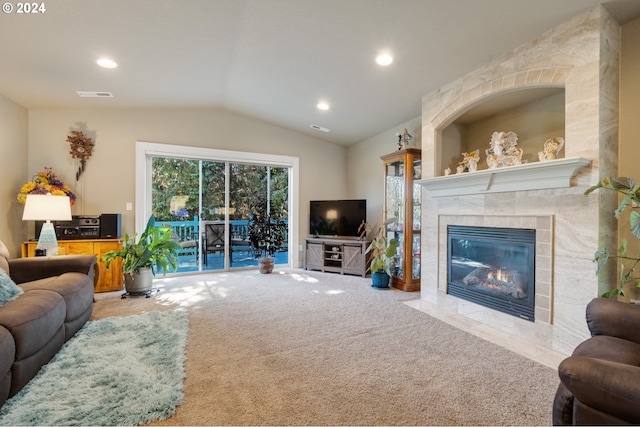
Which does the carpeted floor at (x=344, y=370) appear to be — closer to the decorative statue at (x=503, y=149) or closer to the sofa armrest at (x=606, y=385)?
the sofa armrest at (x=606, y=385)

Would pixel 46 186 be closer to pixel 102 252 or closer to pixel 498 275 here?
pixel 102 252

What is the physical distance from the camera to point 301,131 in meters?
5.57

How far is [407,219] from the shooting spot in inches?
158

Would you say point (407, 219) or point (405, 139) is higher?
point (405, 139)

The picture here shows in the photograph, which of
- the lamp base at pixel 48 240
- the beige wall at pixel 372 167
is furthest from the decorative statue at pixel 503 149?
the lamp base at pixel 48 240

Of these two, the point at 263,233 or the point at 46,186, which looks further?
the point at 263,233

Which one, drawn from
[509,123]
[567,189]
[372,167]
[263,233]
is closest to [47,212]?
[263,233]

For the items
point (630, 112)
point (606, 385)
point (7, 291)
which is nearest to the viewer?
point (606, 385)

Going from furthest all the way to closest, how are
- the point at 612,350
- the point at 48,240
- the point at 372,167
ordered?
the point at 372,167, the point at 48,240, the point at 612,350

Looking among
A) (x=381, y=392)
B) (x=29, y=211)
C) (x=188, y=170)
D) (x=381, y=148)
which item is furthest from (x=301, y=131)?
(x=381, y=392)

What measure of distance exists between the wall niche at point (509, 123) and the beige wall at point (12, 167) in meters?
5.18

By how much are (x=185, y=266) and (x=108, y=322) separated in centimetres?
231

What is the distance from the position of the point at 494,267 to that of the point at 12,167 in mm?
5704

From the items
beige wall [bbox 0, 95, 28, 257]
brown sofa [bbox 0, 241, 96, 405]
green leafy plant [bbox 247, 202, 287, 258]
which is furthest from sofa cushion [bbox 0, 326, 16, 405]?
green leafy plant [bbox 247, 202, 287, 258]
